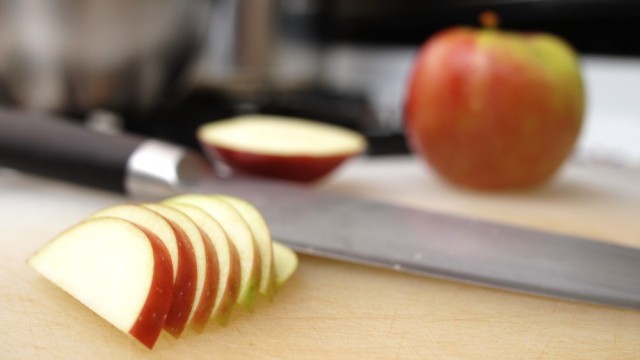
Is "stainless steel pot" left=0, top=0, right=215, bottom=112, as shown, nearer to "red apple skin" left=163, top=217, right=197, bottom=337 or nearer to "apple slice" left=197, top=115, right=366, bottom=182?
"apple slice" left=197, top=115, right=366, bottom=182

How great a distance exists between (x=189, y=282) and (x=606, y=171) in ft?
3.26

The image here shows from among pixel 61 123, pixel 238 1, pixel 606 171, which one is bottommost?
pixel 606 171

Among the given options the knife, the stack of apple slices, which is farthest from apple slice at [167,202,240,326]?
the knife

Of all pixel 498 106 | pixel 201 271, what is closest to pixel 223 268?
pixel 201 271

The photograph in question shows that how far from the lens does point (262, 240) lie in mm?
594

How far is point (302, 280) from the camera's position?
0.63m

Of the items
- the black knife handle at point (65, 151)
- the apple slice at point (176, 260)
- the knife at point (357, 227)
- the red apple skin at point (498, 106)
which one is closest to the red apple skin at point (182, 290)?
the apple slice at point (176, 260)

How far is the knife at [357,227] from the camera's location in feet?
2.08

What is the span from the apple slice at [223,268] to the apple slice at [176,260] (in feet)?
0.08

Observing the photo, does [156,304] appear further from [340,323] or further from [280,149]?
[280,149]

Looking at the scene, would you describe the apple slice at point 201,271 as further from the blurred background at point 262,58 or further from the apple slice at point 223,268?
the blurred background at point 262,58

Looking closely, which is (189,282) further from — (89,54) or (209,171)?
(89,54)

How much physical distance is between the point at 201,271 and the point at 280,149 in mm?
466

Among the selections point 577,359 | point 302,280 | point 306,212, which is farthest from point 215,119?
point 577,359
